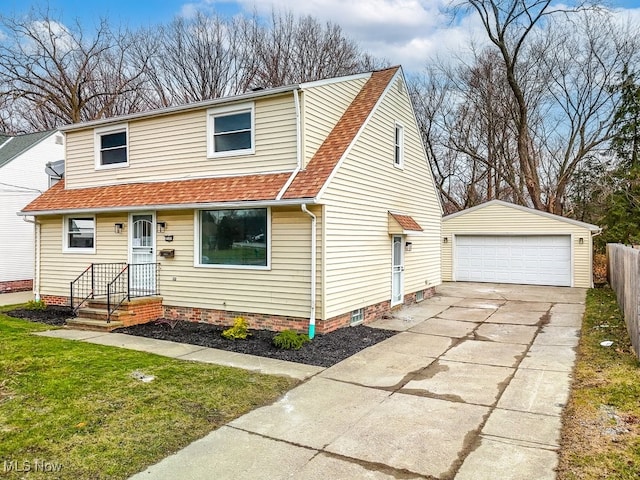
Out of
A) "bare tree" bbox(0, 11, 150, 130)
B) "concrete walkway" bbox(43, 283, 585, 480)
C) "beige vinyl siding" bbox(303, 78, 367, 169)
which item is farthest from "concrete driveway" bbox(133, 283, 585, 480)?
"bare tree" bbox(0, 11, 150, 130)

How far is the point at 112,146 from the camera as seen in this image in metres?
11.9

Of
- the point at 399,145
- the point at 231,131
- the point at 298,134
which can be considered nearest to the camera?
the point at 298,134

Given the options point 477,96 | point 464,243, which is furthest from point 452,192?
point 464,243

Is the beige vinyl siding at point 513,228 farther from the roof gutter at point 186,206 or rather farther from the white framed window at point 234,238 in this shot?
the roof gutter at point 186,206

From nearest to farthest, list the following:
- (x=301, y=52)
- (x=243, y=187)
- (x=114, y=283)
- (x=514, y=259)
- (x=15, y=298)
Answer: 1. (x=243, y=187)
2. (x=114, y=283)
3. (x=15, y=298)
4. (x=514, y=259)
5. (x=301, y=52)

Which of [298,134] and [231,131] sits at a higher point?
[231,131]

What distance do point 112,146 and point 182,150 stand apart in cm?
261

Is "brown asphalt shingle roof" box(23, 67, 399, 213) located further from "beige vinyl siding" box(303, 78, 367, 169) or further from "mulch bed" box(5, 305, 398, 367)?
"mulch bed" box(5, 305, 398, 367)

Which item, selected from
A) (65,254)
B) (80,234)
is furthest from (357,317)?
(65,254)

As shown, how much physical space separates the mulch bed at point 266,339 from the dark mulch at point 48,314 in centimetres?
2

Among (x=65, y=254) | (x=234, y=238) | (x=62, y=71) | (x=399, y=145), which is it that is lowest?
(x=65, y=254)

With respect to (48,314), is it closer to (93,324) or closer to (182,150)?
(93,324)

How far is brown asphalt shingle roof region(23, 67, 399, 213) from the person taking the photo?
888cm

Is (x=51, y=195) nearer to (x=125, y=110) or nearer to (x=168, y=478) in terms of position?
(x=168, y=478)
